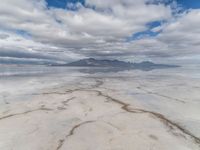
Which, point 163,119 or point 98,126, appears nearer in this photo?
point 98,126

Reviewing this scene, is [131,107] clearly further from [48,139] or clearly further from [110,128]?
[48,139]

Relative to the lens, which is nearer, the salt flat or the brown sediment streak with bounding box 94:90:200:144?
the salt flat

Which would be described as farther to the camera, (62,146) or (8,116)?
(8,116)

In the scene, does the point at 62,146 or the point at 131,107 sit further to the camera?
the point at 131,107

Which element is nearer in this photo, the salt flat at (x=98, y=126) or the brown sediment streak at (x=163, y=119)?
the salt flat at (x=98, y=126)

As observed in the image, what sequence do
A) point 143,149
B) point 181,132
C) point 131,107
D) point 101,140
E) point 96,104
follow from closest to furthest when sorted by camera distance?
point 143,149
point 101,140
point 181,132
point 131,107
point 96,104

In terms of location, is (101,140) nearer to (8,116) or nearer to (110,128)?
(110,128)

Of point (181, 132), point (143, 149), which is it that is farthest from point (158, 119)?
point (143, 149)

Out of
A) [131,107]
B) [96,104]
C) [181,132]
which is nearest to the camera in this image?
[181,132]

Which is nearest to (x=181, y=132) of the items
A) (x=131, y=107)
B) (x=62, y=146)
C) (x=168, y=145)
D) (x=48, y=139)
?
(x=168, y=145)
